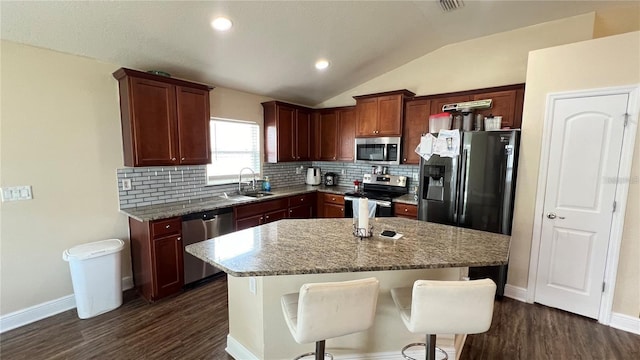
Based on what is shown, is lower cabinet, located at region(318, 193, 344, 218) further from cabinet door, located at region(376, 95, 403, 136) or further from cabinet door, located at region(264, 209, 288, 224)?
cabinet door, located at region(376, 95, 403, 136)

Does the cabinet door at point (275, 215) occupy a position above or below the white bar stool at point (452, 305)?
below

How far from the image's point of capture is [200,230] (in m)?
3.11

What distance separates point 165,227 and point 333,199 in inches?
97.4

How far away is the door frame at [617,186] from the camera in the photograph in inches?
91.6

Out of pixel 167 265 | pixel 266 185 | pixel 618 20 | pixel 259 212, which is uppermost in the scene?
pixel 618 20

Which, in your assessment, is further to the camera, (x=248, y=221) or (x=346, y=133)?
(x=346, y=133)

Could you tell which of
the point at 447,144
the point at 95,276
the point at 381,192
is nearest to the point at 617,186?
the point at 447,144

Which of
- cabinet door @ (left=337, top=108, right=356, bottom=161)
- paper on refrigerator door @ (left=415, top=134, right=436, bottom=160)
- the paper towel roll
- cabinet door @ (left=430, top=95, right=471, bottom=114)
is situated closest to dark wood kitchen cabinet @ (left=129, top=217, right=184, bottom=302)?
the paper towel roll

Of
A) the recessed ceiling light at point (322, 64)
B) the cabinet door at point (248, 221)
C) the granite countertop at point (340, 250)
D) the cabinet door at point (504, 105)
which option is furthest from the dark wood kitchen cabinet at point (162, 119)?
the cabinet door at point (504, 105)

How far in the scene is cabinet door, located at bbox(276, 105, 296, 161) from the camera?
4352 millimetres

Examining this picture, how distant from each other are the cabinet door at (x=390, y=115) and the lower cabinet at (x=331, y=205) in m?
1.21

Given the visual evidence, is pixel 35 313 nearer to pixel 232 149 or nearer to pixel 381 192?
pixel 232 149

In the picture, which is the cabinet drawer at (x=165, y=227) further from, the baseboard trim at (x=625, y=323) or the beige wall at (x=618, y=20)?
the beige wall at (x=618, y=20)

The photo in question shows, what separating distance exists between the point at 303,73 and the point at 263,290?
9.77 feet
